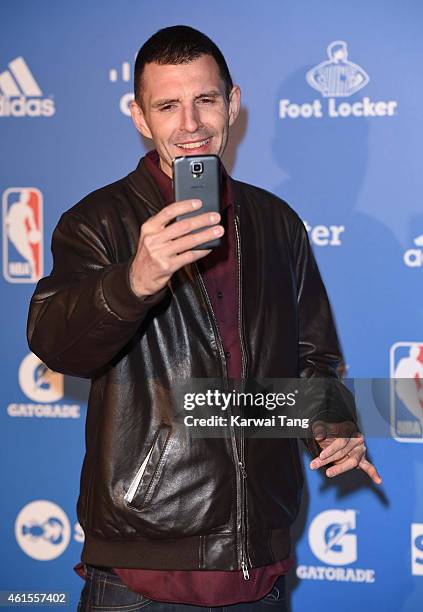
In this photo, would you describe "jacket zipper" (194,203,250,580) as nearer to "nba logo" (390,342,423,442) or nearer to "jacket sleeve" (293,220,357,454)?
"jacket sleeve" (293,220,357,454)

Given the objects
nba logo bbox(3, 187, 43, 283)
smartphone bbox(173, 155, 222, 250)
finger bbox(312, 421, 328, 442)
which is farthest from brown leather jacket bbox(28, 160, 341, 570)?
nba logo bbox(3, 187, 43, 283)

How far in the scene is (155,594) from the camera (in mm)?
1641

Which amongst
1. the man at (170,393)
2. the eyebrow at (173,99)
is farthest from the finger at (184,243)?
the eyebrow at (173,99)

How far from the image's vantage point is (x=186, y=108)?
1.73 metres

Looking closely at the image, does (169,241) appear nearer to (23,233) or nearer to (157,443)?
(157,443)

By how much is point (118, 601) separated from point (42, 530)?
1262 millimetres

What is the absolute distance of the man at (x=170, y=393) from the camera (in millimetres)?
1639

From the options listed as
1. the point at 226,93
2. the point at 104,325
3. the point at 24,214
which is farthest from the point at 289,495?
the point at 24,214

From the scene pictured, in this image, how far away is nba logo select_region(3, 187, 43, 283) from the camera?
2.79m

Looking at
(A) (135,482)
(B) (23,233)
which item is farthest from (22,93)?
(A) (135,482)

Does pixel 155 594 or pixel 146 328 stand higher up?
pixel 146 328

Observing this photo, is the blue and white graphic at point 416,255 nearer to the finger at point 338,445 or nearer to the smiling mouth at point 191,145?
the finger at point 338,445

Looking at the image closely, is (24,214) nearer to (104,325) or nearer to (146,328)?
(146,328)

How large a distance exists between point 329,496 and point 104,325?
1.47m
